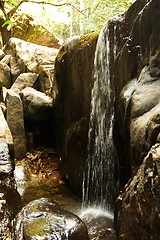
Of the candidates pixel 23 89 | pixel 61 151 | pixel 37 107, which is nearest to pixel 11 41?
pixel 23 89

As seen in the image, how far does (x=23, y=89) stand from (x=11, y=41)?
3.89 m

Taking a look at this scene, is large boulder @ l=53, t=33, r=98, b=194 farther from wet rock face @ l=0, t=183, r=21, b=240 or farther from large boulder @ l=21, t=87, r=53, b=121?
wet rock face @ l=0, t=183, r=21, b=240

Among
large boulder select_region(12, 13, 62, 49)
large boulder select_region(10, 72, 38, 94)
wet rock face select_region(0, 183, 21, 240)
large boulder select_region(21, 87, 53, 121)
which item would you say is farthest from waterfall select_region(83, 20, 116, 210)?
large boulder select_region(12, 13, 62, 49)

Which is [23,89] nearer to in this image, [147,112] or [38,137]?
[38,137]

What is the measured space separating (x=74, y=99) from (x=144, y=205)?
5.23 meters

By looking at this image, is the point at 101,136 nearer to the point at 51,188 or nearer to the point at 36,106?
the point at 51,188

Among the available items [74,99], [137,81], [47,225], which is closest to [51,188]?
[74,99]

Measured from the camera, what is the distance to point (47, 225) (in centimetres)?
383

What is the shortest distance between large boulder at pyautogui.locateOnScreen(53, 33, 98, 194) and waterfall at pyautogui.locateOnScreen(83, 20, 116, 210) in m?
0.36

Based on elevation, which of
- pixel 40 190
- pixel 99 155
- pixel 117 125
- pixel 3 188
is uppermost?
pixel 117 125

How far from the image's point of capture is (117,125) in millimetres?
5535

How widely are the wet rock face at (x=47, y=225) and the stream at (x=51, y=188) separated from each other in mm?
1017

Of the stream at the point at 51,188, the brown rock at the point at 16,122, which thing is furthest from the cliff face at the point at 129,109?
the brown rock at the point at 16,122

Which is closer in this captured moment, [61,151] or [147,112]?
[147,112]
